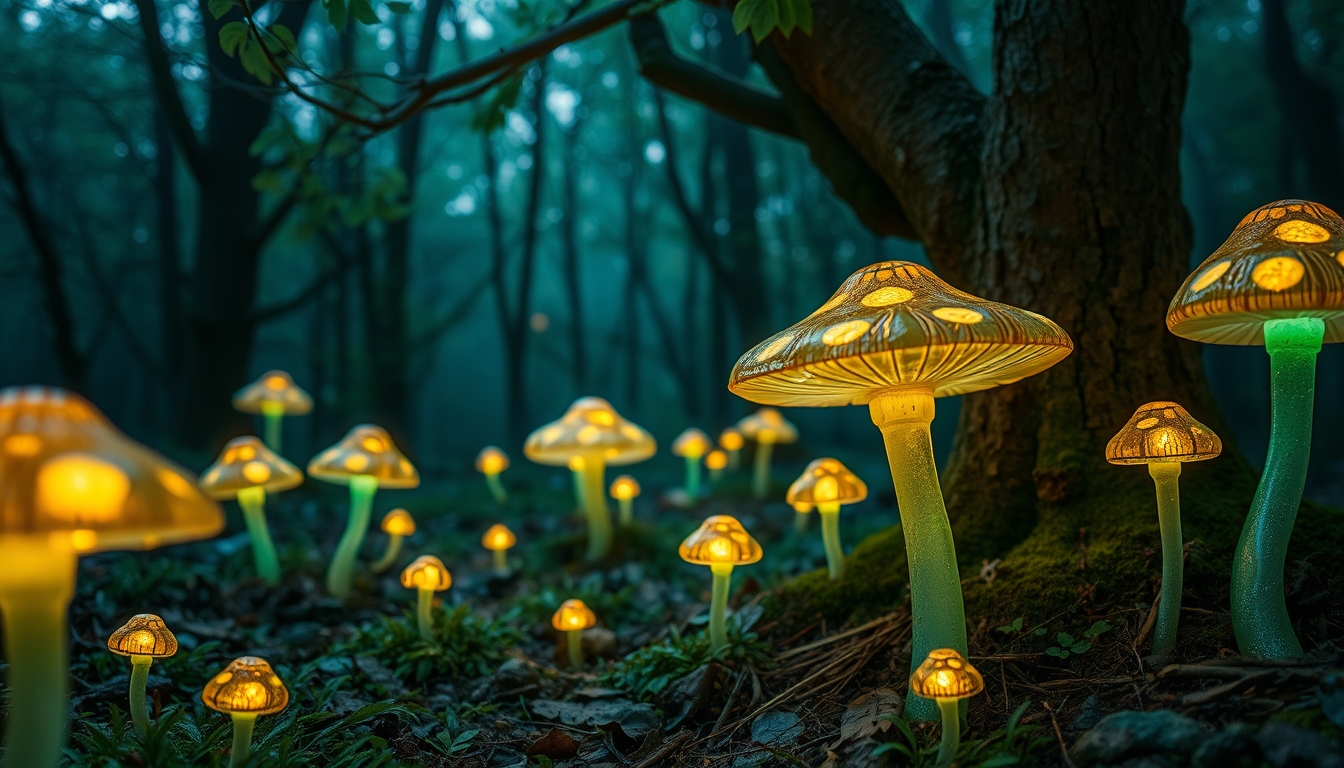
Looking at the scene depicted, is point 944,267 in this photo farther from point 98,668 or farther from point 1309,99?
point 1309,99

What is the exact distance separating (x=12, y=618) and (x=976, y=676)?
2.48m

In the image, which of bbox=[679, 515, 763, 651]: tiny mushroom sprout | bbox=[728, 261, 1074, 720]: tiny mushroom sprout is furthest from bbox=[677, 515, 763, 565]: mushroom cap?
bbox=[728, 261, 1074, 720]: tiny mushroom sprout

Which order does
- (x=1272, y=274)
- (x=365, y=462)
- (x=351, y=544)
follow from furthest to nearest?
(x=351, y=544) → (x=365, y=462) → (x=1272, y=274)

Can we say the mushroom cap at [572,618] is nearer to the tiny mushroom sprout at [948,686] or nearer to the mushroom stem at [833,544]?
the mushroom stem at [833,544]

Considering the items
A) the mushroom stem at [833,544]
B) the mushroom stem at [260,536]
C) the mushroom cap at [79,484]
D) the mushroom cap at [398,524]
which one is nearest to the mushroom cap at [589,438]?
the mushroom cap at [398,524]

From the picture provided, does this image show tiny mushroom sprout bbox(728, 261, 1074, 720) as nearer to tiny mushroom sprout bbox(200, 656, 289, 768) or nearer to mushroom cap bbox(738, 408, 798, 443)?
tiny mushroom sprout bbox(200, 656, 289, 768)

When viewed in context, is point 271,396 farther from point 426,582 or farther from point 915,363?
point 915,363

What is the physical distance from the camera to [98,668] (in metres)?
3.19

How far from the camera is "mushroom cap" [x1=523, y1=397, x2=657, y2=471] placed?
19.2 ft

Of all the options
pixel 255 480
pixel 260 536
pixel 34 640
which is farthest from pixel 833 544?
pixel 260 536

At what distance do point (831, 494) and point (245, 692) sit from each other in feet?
8.74

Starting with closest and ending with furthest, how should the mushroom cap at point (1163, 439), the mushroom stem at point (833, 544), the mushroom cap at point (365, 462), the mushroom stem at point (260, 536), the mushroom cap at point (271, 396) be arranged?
1. the mushroom cap at point (1163, 439)
2. the mushroom stem at point (833, 544)
3. the mushroom cap at point (365, 462)
4. the mushroom stem at point (260, 536)
5. the mushroom cap at point (271, 396)

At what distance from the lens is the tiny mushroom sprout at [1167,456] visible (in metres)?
2.25

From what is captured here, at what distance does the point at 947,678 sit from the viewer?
6.84ft
